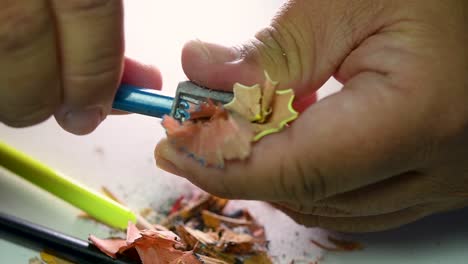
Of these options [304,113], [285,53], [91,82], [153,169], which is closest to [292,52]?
[285,53]

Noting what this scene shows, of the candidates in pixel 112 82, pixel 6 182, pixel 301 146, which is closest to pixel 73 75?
pixel 112 82

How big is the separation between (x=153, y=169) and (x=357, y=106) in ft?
1.59

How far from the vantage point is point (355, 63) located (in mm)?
693

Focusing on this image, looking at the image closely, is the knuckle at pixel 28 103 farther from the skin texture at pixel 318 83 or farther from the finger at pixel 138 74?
the finger at pixel 138 74

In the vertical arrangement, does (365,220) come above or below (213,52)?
below

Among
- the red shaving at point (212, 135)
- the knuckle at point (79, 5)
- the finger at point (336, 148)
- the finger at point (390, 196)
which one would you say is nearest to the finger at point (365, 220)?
the finger at point (390, 196)

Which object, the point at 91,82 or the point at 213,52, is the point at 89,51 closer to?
the point at 91,82

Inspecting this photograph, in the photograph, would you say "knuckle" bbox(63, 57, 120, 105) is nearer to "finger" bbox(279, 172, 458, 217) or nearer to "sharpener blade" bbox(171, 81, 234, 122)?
"sharpener blade" bbox(171, 81, 234, 122)

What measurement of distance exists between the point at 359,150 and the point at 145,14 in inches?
29.5

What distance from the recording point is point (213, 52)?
2.37 ft

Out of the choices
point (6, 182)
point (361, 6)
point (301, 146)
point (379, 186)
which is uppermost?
point (361, 6)

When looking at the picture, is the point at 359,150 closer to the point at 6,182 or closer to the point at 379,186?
the point at 379,186

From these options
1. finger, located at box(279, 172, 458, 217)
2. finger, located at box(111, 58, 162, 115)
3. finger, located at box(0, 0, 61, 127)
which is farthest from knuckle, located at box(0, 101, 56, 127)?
finger, located at box(279, 172, 458, 217)

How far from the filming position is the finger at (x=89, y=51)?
1.98ft
